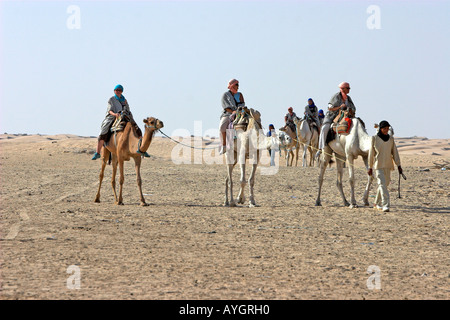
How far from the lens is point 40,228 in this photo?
37.4 ft

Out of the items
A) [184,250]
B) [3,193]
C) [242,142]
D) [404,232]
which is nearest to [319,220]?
[404,232]

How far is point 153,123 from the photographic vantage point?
15.1 meters

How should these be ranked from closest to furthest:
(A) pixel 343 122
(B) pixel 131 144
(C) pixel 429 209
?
1. (C) pixel 429 209
2. (A) pixel 343 122
3. (B) pixel 131 144

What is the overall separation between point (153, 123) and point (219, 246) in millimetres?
5823

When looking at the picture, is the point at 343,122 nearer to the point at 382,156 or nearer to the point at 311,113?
the point at 382,156

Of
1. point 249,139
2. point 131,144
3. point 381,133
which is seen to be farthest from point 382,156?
point 131,144

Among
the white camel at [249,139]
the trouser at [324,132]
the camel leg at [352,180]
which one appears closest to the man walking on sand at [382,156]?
the camel leg at [352,180]

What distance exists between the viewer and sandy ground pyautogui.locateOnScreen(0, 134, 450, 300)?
7199 mm

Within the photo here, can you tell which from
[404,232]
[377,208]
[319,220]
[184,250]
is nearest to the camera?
[184,250]

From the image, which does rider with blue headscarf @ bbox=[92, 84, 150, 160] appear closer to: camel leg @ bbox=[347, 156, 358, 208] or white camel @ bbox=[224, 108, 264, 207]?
white camel @ bbox=[224, 108, 264, 207]

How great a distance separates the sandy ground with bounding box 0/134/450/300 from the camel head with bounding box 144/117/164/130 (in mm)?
1878

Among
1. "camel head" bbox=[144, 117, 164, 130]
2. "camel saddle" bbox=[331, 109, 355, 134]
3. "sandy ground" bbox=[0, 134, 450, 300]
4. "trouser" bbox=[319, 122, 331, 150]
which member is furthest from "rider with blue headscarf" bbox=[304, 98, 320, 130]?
"camel head" bbox=[144, 117, 164, 130]

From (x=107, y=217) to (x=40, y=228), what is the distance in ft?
6.25
